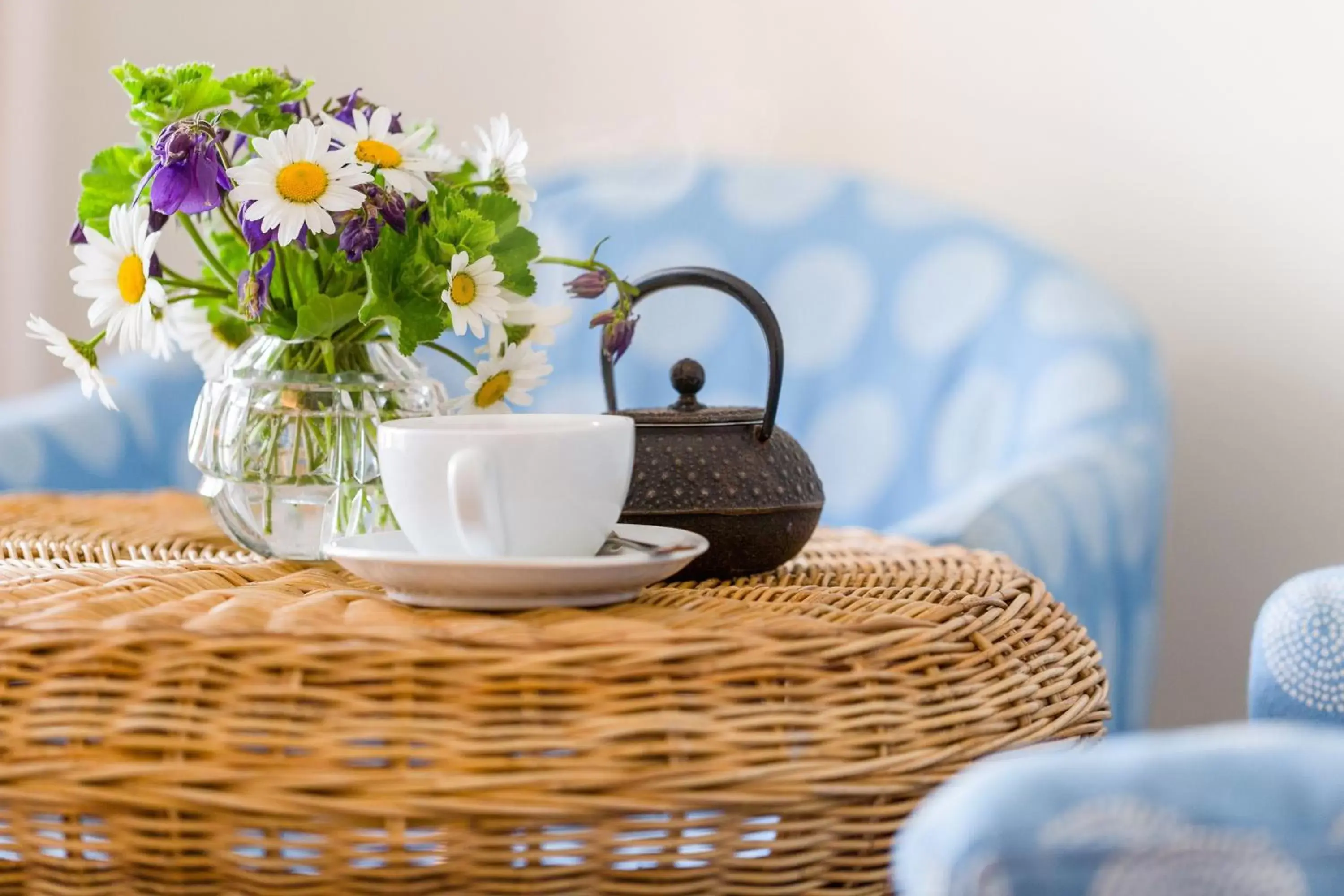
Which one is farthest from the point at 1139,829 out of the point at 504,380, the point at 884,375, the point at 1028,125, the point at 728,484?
the point at 1028,125

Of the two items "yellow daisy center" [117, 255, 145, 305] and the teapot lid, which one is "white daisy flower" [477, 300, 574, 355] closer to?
the teapot lid

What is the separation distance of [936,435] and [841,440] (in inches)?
5.0

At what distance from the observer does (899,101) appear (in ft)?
6.17

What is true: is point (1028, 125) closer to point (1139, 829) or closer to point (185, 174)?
point (185, 174)

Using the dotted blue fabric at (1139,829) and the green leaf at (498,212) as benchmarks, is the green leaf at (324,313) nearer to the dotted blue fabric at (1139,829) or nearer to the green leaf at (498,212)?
the green leaf at (498,212)

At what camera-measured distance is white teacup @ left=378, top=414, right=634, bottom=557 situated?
0.55 metres

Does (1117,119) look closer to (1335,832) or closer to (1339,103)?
(1339,103)

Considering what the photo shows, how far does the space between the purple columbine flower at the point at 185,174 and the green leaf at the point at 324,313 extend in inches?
2.6

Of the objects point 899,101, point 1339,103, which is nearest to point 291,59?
point 899,101

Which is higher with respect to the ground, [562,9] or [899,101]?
[562,9]

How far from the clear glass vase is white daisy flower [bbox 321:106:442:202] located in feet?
0.32

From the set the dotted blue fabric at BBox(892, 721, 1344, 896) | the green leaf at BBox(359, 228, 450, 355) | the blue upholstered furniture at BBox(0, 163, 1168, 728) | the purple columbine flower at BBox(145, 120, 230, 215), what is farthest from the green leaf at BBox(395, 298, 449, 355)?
the blue upholstered furniture at BBox(0, 163, 1168, 728)

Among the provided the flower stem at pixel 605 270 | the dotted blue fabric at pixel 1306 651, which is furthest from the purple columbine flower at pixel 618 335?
the dotted blue fabric at pixel 1306 651

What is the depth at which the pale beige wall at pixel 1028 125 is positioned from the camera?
59.9 inches
